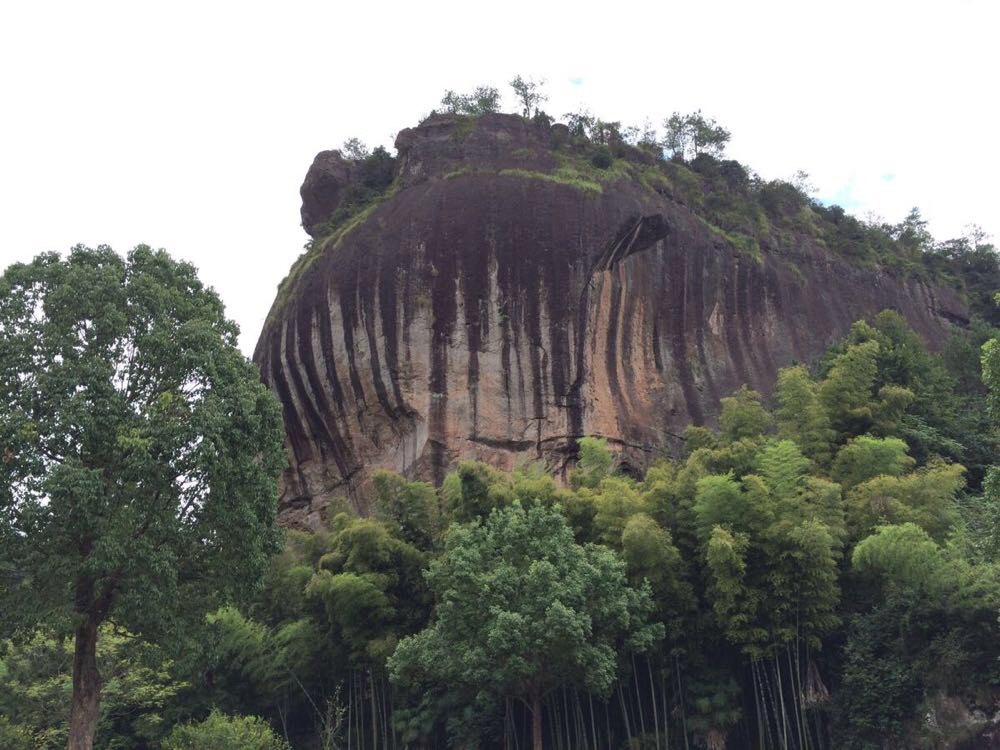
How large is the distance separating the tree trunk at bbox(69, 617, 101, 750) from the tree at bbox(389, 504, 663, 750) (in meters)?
3.82

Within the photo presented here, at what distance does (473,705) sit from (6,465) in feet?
24.2

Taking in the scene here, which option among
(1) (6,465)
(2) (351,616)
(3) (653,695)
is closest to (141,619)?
(1) (6,465)

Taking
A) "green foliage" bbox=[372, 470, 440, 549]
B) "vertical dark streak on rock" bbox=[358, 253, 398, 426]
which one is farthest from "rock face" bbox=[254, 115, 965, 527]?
"green foliage" bbox=[372, 470, 440, 549]

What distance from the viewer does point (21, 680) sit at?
15.8 meters

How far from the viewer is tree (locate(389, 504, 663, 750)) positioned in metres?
12.6

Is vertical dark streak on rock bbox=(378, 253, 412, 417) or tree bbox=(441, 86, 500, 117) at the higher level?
tree bbox=(441, 86, 500, 117)

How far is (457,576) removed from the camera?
13125mm

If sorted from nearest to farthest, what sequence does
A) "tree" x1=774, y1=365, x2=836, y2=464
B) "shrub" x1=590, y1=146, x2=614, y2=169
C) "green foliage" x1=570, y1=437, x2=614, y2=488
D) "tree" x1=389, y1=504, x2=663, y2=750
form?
"tree" x1=389, y1=504, x2=663, y2=750 → "tree" x1=774, y1=365, x2=836, y2=464 → "green foliage" x1=570, y1=437, x2=614, y2=488 → "shrub" x1=590, y1=146, x2=614, y2=169

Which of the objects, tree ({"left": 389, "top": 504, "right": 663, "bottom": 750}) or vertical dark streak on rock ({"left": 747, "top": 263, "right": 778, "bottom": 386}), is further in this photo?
vertical dark streak on rock ({"left": 747, "top": 263, "right": 778, "bottom": 386})

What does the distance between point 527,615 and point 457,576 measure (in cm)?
109

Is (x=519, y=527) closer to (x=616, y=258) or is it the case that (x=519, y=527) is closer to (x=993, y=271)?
(x=616, y=258)

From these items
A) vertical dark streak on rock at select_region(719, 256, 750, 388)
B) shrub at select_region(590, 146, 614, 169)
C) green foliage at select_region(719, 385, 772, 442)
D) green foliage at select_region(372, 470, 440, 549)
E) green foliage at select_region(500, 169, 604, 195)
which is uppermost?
shrub at select_region(590, 146, 614, 169)

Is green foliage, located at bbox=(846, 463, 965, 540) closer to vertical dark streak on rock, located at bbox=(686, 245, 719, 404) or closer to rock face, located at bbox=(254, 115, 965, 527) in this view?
rock face, located at bbox=(254, 115, 965, 527)

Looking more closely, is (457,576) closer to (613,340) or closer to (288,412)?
(613,340)
